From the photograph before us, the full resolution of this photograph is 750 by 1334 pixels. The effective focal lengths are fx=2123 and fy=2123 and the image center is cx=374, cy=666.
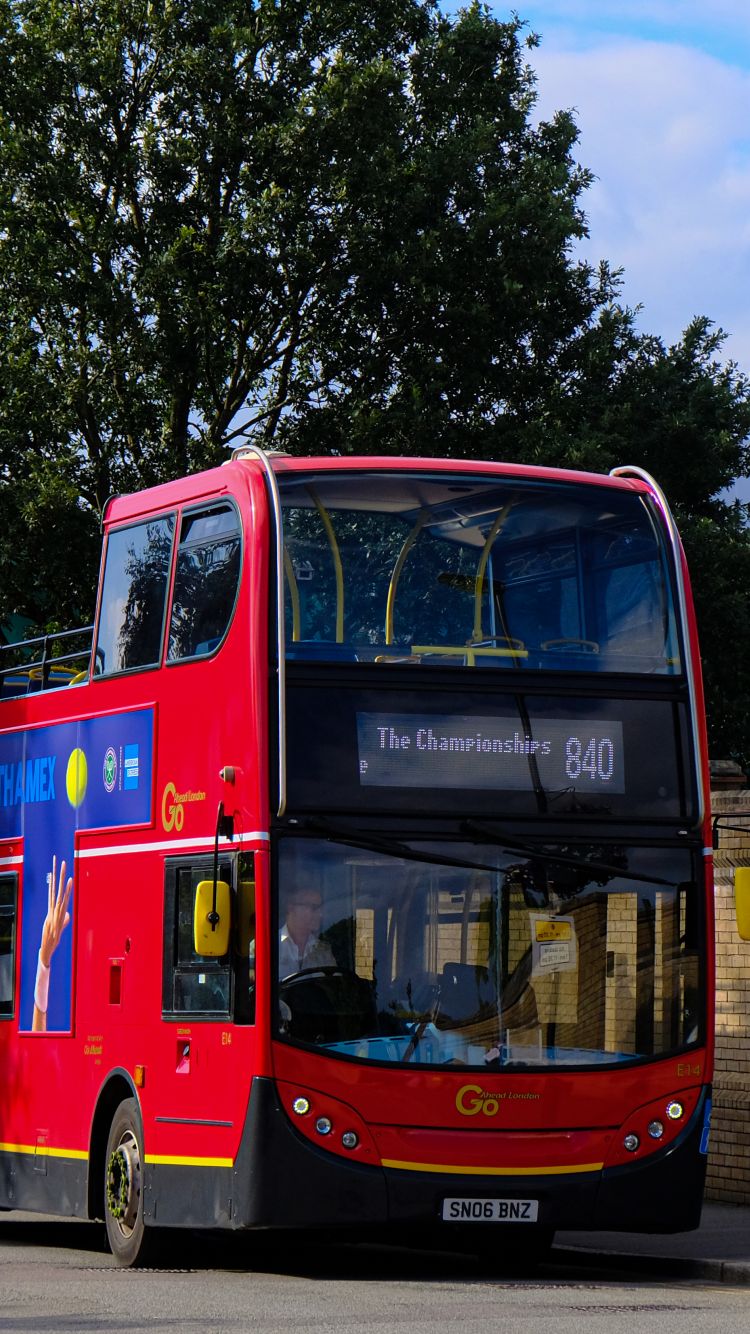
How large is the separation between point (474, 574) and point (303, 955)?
240cm

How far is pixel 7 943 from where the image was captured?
15.1m

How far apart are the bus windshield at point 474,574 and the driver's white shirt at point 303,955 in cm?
149

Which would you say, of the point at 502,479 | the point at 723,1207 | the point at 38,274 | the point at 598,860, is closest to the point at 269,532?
the point at 502,479

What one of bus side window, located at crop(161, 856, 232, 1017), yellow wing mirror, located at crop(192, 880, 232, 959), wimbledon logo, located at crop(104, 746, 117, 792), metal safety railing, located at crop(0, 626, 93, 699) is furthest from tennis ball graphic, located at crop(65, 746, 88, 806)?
yellow wing mirror, located at crop(192, 880, 232, 959)

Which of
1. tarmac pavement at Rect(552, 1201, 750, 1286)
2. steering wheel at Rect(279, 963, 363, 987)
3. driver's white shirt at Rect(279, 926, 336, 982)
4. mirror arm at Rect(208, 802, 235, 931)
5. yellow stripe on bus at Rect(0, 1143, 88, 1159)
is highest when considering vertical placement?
mirror arm at Rect(208, 802, 235, 931)

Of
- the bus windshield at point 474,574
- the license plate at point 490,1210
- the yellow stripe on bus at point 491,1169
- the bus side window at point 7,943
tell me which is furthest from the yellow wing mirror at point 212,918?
the bus side window at point 7,943

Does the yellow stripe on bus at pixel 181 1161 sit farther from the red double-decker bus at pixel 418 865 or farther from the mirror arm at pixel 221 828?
the mirror arm at pixel 221 828

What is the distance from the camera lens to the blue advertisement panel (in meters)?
13.0

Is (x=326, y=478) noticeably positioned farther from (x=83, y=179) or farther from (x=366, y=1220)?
(x=83, y=179)

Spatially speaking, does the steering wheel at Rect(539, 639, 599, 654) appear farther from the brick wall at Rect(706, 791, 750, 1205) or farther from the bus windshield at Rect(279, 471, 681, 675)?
the brick wall at Rect(706, 791, 750, 1205)

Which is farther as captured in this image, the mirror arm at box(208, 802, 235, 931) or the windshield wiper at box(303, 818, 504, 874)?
the mirror arm at box(208, 802, 235, 931)

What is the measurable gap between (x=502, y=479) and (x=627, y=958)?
2.85 meters

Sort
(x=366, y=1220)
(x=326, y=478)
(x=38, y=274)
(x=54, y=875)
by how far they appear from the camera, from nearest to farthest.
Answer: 1. (x=366, y=1220)
2. (x=326, y=478)
3. (x=54, y=875)
4. (x=38, y=274)

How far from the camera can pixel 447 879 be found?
11344mm
